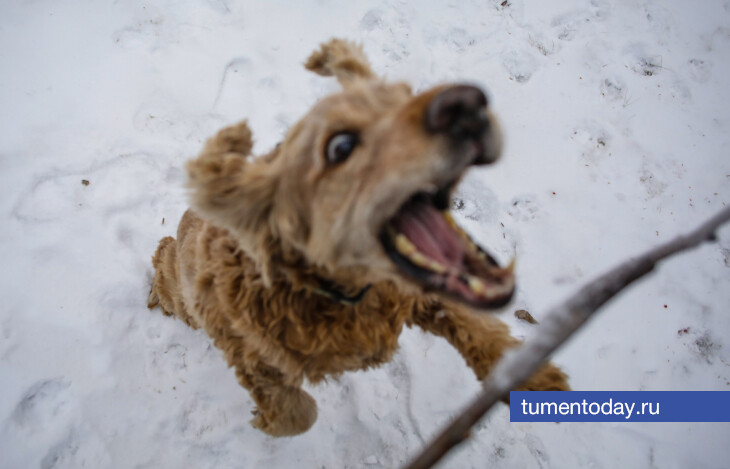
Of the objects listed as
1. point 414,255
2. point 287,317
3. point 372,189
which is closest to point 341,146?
point 372,189

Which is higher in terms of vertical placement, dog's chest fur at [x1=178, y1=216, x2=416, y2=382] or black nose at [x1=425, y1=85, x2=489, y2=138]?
black nose at [x1=425, y1=85, x2=489, y2=138]

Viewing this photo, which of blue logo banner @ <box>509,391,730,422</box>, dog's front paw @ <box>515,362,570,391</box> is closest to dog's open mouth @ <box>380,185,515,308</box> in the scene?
dog's front paw @ <box>515,362,570,391</box>

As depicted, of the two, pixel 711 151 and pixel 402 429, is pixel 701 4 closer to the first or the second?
pixel 711 151

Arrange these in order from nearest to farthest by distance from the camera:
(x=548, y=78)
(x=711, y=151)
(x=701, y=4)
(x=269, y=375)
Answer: (x=269, y=375) → (x=711, y=151) → (x=548, y=78) → (x=701, y=4)

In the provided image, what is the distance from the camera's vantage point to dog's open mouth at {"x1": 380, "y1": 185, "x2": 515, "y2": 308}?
153cm

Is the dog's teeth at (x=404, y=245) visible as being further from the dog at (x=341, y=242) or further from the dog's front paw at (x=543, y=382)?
the dog's front paw at (x=543, y=382)

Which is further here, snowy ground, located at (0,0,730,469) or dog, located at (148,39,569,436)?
snowy ground, located at (0,0,730,469)

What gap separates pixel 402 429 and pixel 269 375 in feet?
4.22

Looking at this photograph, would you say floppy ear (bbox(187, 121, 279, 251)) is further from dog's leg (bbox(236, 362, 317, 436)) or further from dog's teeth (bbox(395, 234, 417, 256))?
dog's leg (bbox(236, 362, 317, 436))

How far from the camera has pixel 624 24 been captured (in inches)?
184

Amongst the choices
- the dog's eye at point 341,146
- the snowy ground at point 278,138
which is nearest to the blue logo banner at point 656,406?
the snowy ground at point 278,138

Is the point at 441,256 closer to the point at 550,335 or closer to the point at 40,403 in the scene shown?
the point at 550,335

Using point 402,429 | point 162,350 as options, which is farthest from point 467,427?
point 162,350

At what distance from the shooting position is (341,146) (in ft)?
5.38
